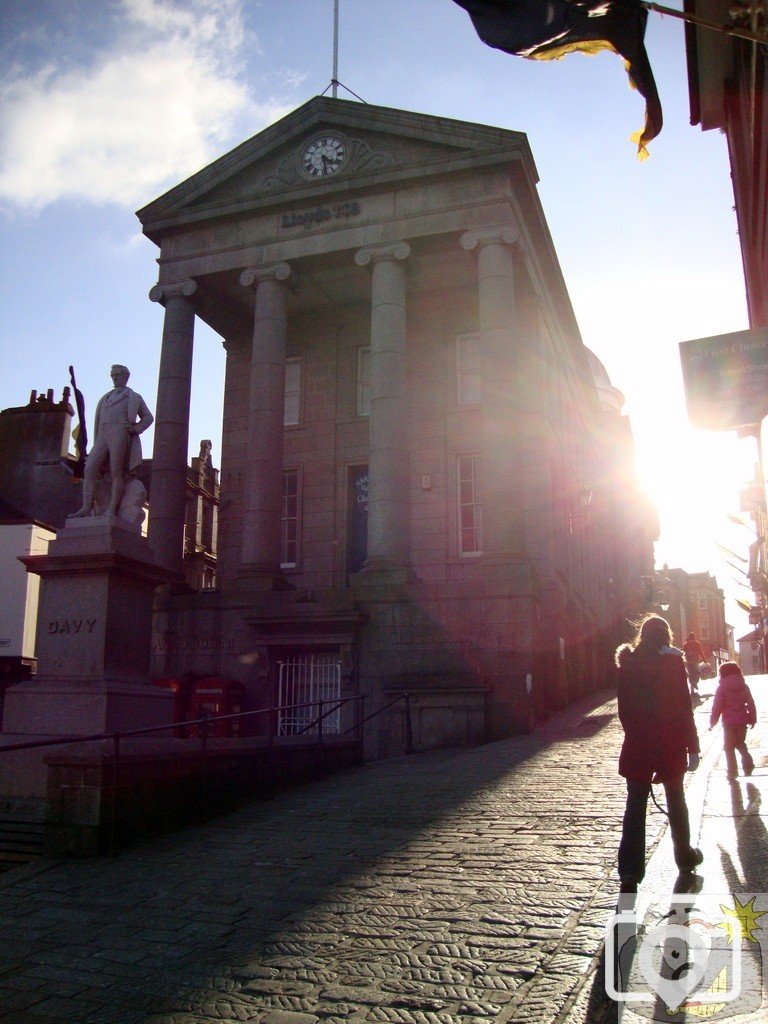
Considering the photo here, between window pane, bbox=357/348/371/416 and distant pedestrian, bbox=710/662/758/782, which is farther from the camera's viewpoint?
window pane, bbox=357/348/371/416

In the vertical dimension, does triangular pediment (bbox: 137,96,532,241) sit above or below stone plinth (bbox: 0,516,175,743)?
above

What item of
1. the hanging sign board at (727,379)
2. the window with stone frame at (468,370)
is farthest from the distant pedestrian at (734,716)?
the window with stone frame at (468,370)

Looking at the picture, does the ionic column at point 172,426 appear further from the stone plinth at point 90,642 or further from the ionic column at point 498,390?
the stone plinth at point 90,642

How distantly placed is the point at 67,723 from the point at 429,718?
326 inches

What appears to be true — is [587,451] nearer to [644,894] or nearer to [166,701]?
[166,701]

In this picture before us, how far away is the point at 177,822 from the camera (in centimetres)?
953

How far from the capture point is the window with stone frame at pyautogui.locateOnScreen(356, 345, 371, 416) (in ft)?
87.8

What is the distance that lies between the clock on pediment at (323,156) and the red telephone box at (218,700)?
13393 millimetres

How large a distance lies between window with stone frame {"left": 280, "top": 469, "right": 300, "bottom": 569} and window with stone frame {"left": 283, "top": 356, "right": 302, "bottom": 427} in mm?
1673

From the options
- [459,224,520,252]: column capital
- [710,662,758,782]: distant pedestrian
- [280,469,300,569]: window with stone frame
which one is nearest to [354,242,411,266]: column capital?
[459,224,520,252]: column capital

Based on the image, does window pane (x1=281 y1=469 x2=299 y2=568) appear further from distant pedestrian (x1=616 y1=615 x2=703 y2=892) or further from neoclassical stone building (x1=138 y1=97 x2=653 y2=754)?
distant pedestrian (x1=616 y1=615 x2=703 y2=892)

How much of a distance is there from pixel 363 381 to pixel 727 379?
1814 cm

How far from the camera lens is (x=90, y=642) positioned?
37.9 feet

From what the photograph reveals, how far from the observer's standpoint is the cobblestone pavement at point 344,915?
182 inches
